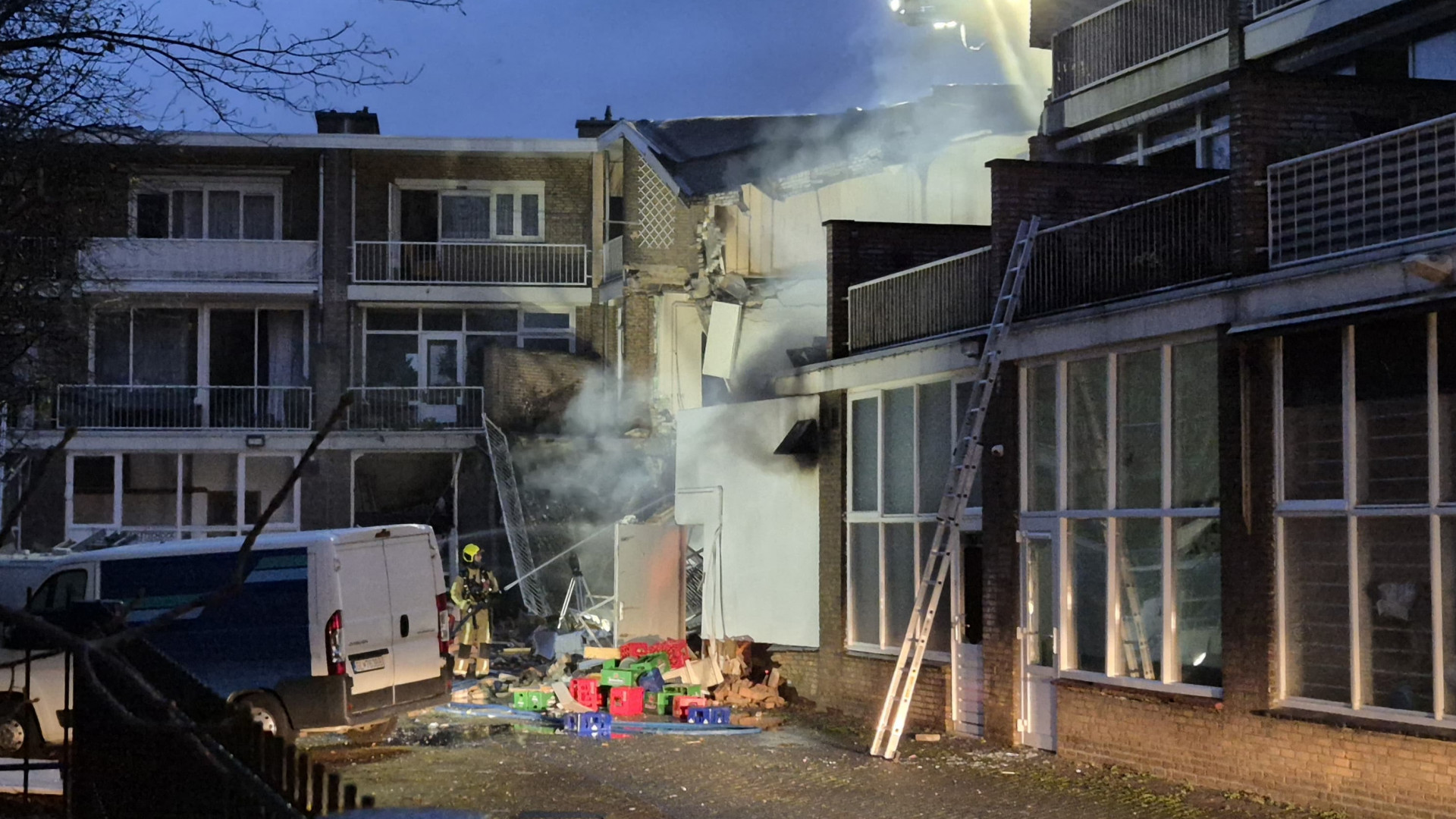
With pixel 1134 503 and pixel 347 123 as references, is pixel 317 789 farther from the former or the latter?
pixel 347 123

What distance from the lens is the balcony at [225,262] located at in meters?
35.1

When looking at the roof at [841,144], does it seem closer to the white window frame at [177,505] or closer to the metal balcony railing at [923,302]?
the metal balcony railing at [923,302]

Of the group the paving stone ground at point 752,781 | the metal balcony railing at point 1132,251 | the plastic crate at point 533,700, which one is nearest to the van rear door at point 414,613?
the paving stone ground at point 752,781

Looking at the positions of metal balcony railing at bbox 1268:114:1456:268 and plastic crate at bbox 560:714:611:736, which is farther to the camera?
plastic crate at bbox 560:714:611:736

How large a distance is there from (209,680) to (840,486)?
24.6ft

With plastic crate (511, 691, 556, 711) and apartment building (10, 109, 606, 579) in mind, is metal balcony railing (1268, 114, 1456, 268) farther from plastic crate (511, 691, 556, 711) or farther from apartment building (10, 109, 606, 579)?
apartment building (10, 109, 606, 579)

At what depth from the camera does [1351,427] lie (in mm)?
11828

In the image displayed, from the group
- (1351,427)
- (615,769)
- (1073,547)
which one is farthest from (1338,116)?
(615,769)

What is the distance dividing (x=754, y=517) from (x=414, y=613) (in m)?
6.31

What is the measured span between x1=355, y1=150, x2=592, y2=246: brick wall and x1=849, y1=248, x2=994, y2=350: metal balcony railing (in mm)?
17248

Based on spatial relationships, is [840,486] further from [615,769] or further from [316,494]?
[316,494]

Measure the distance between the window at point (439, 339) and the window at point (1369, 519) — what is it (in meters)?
25.2

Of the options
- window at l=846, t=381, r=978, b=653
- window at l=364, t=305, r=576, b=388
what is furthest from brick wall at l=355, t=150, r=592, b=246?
window at l=846, t=381, r=978, b=653

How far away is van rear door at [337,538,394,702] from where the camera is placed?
49.2 feet
